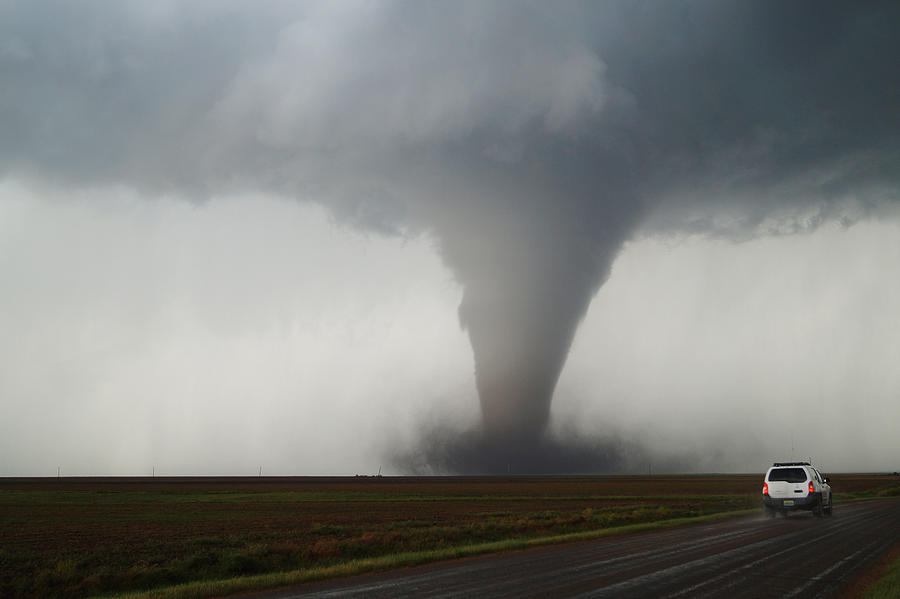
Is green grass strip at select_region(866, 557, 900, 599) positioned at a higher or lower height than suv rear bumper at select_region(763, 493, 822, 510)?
higher

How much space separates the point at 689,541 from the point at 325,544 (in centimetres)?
1297

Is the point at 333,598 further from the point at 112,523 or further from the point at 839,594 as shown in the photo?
the point at 112,523

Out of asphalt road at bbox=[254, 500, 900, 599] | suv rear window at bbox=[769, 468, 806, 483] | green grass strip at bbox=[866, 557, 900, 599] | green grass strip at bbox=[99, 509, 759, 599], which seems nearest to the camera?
green grass strip at bbox=[866, 557, 900, 599]

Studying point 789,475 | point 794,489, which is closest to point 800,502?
point 794,489

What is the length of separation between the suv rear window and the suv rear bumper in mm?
801

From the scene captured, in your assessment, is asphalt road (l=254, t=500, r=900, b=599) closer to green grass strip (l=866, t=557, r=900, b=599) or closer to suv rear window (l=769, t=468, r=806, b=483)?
green grass strip (l=866, t=557, r=900, b=599)

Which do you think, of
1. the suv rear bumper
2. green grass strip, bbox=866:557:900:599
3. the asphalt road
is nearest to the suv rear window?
the suv rear bumper

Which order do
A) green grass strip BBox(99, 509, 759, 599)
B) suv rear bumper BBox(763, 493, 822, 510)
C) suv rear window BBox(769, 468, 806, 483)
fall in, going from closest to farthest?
green grass strip BBox(99, 509, 759, 599) → suv rear bumper BBox(763, 493, 822, 510) → suv rear window BBox(769, 468, 806, 483)

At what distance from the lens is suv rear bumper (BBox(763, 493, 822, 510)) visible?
32.0 metres

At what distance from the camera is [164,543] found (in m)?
30.7

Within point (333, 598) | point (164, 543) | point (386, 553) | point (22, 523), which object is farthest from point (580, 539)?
point (22, 523)

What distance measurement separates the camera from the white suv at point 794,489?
105 ft

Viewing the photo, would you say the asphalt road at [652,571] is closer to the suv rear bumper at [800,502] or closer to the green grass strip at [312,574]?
the green grass strip at [312,574]

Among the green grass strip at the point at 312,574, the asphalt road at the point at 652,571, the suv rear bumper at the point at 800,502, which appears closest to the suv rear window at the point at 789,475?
the suv rear bumper at the point at 800,502
